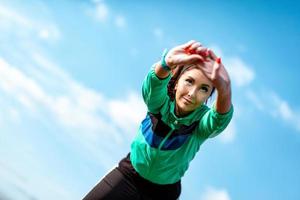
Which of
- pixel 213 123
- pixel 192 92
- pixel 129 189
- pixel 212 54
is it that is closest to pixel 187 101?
pixel 192 92

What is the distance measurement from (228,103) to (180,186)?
1035 mm

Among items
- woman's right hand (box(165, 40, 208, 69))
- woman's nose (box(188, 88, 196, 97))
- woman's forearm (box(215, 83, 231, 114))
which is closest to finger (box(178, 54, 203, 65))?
woman's right hand (box(165, 40, 208, 69))

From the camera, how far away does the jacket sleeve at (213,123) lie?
156 inches

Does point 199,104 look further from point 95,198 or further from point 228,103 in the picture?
point 95,198

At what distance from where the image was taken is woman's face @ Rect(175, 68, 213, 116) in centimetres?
406

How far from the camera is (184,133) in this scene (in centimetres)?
426

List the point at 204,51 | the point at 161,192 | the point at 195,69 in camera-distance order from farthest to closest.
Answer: the point at 161,192 → the point at 195,69 → the point at 204,51

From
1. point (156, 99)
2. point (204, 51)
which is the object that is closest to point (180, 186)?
point (156, 99)

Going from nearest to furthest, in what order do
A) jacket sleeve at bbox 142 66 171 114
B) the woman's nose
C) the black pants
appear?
jacket sleeve at bbox 142 66 171 114 < the woman's nose < the black pants

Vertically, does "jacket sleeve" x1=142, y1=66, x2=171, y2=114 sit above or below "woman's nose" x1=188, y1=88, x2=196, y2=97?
below

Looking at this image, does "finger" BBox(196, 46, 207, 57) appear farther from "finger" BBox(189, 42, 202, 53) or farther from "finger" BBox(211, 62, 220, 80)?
"finger" BBox(211, 62, 220, 80)

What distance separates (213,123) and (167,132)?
0.42 m

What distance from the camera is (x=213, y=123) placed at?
404 cm

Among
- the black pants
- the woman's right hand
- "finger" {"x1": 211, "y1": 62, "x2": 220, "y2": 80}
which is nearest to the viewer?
"finger" {"x1": 211, "y1": 62, "x2": 220, "y2": 80}
